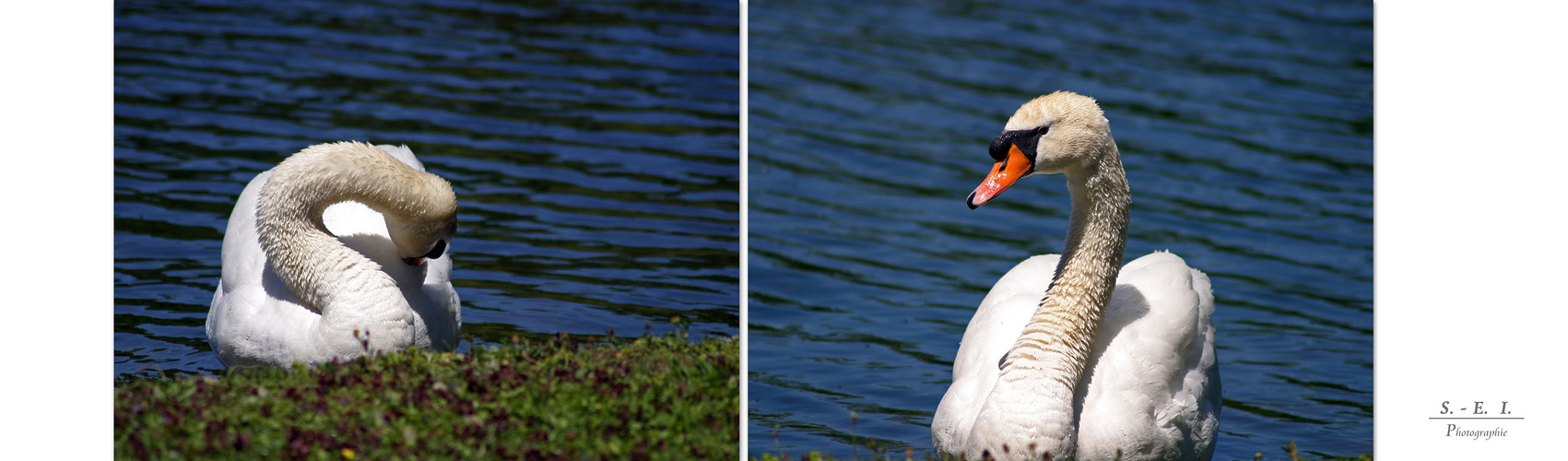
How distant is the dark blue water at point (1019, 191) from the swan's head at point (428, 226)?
5.82 ft

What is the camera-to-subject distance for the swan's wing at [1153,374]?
6.02m

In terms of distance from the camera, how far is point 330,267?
6438mm

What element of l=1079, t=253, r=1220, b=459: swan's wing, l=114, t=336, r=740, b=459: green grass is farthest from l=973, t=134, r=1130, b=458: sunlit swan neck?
l=114, t=336, r=740, b=459: green grass

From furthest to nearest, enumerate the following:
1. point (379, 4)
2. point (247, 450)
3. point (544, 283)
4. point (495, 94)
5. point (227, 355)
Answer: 1. point (379, 4)
2. point (495, 94)
3. point (544, 283)
4. point (227, 355)
5. point (247, 450)

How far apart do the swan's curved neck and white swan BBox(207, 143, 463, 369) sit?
256cm

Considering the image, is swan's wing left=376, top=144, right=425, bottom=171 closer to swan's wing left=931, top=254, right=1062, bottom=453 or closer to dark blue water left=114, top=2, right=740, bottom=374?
dark blue water left=114, top=2, right=740, bottom=374

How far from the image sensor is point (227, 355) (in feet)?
21.7

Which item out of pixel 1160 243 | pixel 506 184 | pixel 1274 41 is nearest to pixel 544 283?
pixel 506 184

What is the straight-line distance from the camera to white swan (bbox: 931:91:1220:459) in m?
5.86

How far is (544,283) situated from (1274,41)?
7925mm

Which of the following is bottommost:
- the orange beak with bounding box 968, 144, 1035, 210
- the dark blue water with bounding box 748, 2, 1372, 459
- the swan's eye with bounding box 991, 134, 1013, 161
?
the dark blue water with bounding box 748, 2, 1372, 459

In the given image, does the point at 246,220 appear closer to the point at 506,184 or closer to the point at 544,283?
the point at 544,283

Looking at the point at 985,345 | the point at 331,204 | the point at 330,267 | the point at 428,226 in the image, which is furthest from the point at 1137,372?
the point at 331,204
